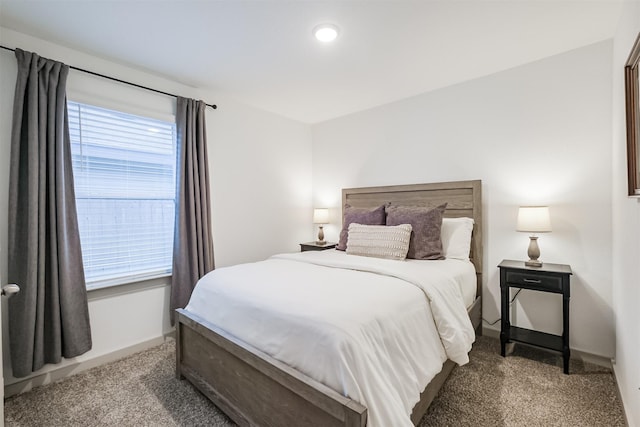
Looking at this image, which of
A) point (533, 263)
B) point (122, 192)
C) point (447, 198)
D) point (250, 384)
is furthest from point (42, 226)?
point (533, 263)

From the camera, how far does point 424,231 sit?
105 inches

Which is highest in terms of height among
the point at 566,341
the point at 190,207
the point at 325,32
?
the point at 325,32

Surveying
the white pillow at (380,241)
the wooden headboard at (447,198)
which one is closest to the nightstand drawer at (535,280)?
the wooden headboard at (447,198)

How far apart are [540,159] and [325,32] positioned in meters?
2.05

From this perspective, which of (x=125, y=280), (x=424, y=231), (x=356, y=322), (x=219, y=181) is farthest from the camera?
(x=219, y=181)

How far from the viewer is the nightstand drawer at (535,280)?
2.17 m

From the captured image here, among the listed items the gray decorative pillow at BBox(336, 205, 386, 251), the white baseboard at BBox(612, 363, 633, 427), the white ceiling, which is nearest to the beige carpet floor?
the white baseboard at BBox(612, 363, 633, 427)

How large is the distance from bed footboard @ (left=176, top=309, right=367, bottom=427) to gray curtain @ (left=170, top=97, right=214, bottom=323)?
79 centimetres

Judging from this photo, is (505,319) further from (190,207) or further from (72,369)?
(72,369)

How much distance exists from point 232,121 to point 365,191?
5.75ft

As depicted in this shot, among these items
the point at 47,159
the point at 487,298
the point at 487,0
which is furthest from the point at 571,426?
the point at 47,159

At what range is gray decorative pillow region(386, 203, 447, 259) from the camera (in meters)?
2.61

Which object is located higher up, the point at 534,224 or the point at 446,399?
the point at 534,224

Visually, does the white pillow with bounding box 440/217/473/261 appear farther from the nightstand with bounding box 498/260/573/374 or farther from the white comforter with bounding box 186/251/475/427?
the white comforter with bounding box 186/251/475/427
